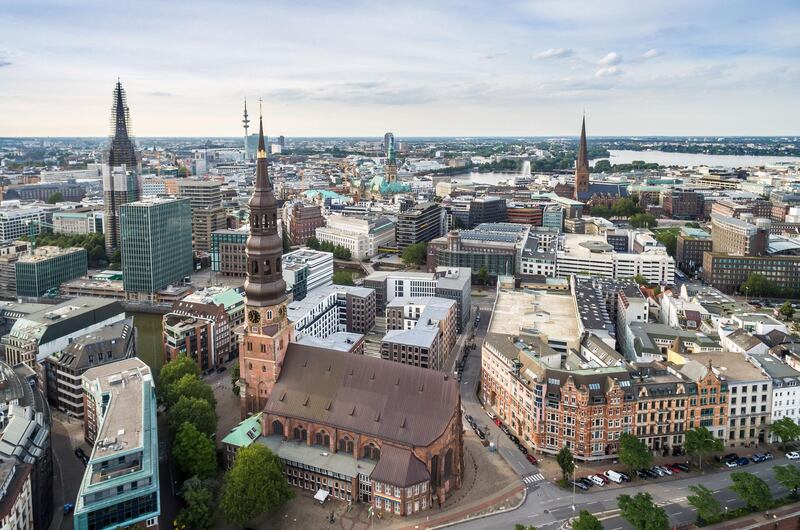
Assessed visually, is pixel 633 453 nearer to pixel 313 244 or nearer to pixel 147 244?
pixel 147 244

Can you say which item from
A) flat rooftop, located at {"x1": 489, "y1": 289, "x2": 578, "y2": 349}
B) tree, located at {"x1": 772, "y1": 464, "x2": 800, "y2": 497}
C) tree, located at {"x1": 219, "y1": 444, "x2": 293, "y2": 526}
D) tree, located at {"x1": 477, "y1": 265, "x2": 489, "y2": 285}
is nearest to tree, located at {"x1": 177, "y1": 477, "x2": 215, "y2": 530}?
tree, located at {"x1": 219, "y1": 444, "x2": 293, "y2": 526}

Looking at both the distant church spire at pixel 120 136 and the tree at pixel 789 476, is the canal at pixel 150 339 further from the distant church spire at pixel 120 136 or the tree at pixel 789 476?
the tree at pixel 789 476

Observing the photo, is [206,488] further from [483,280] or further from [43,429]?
[483,280]

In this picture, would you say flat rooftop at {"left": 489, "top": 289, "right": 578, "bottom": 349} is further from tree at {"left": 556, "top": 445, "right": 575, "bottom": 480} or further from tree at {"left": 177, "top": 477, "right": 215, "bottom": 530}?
tree at {"left": 177, "top": 477, "right": 215, "bottom": 530}

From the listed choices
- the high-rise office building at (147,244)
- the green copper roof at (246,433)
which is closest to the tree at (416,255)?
the high-rise office building at (147,244)

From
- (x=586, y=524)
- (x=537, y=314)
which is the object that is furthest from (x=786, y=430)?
(x=537, y=314)

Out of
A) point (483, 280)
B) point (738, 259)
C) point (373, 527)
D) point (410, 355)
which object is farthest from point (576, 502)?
point (738, 259)

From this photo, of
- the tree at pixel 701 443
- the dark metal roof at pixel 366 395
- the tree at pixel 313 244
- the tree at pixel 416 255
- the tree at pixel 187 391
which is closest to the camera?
the dark metal roof at pixel 366 395
